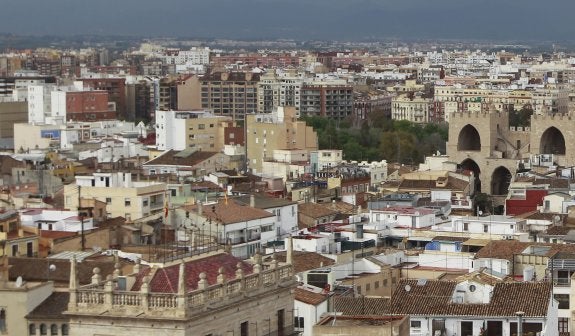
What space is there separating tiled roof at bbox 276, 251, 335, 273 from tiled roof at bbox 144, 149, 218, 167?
26.8 metres

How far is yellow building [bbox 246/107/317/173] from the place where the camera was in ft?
213

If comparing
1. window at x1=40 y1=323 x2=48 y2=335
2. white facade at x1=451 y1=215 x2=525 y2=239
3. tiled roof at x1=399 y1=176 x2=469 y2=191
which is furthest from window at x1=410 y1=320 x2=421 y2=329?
tiled roof at x1=399 y1=176 x2=469 y2=191

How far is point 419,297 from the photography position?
22.5m

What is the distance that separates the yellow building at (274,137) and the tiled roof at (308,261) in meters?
34.4

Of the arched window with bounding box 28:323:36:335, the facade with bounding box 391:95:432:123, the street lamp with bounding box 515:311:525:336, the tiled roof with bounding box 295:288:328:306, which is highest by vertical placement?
the arched window with bounding box 28:323:36:335

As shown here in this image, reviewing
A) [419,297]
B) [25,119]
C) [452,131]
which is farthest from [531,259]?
[25,119]

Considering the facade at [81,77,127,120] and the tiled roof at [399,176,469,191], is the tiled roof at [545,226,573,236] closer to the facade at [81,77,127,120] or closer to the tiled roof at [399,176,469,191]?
the tiled roof at [399,176,469,191]

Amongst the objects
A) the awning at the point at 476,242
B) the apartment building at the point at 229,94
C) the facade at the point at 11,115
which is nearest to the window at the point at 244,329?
the awning at the point at 476,242

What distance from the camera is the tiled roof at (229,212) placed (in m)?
33.7

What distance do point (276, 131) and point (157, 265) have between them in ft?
159

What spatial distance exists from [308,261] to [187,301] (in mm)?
13005

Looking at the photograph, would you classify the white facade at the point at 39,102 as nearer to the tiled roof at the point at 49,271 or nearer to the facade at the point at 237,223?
the facade at the point at 237,223

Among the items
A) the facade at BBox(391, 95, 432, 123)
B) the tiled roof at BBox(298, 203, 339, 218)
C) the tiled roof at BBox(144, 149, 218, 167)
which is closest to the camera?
the tiled roof at BBox(298, 203, 339, 218)

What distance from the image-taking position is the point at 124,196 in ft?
125
